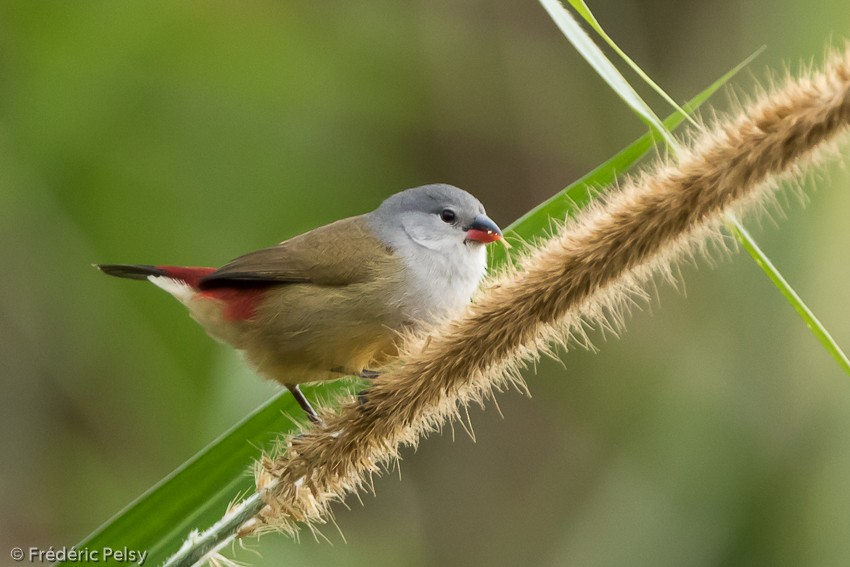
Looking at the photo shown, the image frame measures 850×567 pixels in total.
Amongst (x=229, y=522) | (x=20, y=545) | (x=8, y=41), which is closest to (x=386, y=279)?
(x=229, y=522)

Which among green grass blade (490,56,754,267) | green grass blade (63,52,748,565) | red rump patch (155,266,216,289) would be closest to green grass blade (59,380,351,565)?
green grass blade (63,52,748,565)

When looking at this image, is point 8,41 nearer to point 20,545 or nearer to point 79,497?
point 79,497

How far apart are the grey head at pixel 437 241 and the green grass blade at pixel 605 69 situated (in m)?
1.19

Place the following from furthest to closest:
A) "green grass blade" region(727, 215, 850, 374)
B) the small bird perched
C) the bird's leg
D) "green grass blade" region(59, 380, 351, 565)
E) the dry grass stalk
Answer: the small bird perched
the bird's leg
"green grass blade" region(59, 380, 351, 565)
"green grass blade" region(727, 215, 850, 374)
the dry grass stalk

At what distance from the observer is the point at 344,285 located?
10.2ft

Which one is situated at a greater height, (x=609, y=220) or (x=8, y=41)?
(x=8, y=41)

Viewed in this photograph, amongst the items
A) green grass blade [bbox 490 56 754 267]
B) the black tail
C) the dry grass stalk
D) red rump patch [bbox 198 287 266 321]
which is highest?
the black tail

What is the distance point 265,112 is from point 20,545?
2.29 meters

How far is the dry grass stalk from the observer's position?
1.50m

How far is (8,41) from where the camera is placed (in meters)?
4.00

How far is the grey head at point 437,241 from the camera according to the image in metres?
3.04

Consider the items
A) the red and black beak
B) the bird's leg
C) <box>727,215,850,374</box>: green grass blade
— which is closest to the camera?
<box>727,215,850,374</box>: green grass blade

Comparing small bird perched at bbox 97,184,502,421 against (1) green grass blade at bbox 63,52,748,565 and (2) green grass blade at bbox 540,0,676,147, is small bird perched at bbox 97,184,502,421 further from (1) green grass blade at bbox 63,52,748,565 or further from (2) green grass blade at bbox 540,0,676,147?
(2) green grass blade at bbox 540,0,676,147

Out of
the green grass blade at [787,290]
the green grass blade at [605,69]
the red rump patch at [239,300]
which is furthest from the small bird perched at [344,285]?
the green grass blade at [787,290]
